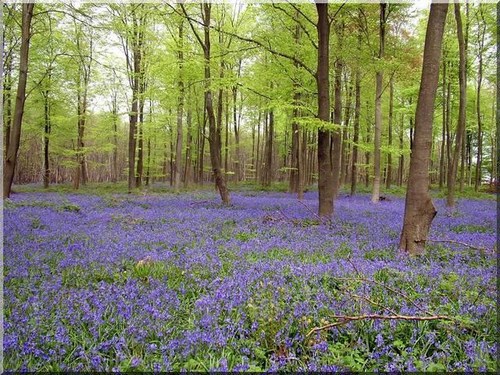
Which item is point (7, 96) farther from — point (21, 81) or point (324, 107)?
point (324, 107)

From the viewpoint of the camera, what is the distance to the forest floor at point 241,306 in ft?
9.53

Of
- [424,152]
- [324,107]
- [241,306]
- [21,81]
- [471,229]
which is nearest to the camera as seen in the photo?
[241,306]

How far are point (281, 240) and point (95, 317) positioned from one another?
16.5 ft

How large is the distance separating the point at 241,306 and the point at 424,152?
519 cm

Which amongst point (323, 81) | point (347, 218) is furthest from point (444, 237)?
point (323, 81)

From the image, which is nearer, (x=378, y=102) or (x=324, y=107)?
(x=324, y=107)

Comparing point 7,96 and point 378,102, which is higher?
point 7,96

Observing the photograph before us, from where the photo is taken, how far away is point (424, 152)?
6.97m

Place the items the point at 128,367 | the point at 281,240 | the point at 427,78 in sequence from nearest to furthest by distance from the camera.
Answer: the point at 128,367 < the point at 427,78 < the point at 281,240

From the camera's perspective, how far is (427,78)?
7023 millimetres

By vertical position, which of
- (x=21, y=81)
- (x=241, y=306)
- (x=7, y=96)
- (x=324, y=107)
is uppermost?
(x=7, y=96)

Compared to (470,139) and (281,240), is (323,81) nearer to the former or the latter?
(281,240)

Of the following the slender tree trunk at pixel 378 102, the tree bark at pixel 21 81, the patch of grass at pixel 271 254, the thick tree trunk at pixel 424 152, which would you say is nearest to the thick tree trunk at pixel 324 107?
the thick tree trunk at pixel 424 152

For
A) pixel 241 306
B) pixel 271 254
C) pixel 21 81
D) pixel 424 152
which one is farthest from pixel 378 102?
pixel 241 306
